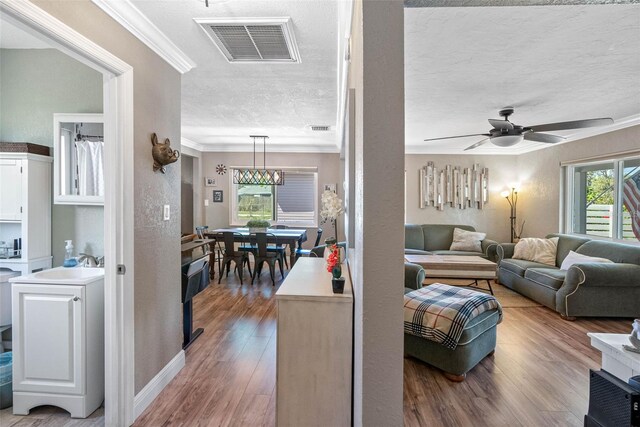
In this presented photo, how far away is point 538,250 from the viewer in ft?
16.4

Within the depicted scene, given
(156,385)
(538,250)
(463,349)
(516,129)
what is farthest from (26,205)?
(538,250)

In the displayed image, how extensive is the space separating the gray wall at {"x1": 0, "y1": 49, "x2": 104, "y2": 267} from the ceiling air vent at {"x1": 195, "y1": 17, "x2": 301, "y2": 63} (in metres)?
0.97

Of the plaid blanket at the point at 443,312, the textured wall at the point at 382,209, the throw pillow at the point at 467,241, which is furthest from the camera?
the throw pillow at the point at 467,241

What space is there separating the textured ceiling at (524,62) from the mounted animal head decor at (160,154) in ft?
5.95

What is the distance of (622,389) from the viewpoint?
5.37ft

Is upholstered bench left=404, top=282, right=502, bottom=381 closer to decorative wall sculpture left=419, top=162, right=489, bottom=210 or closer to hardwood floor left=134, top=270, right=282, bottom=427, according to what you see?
hardwood floor left=134, top=270, right=282, bottom=427

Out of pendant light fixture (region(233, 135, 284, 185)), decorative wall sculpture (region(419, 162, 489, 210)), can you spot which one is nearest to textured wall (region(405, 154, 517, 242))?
decorative wall sculpture (region(419, 162, 489, 210))

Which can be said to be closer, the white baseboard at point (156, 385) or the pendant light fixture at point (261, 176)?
the white baseboard at point (156, 385)

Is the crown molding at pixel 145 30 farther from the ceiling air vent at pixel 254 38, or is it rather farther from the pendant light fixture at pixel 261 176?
the pendant light fixture at pixel 261 176

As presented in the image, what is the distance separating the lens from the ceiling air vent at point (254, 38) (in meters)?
2.11

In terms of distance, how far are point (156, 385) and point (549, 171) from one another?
656 cm

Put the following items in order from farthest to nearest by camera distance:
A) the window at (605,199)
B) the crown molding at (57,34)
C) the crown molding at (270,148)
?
the crown molding at (270,148) → the window at (605,199) → the crown molding at (57,34)

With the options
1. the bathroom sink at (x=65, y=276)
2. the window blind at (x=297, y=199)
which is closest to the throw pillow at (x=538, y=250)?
the window blind at (x=297, y=199)

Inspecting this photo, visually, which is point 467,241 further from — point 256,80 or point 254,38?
point 254,38
